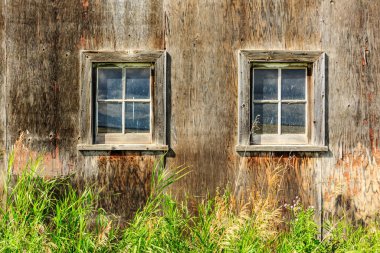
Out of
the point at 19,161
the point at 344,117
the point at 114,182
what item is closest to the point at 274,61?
Answer: the point at 344,117

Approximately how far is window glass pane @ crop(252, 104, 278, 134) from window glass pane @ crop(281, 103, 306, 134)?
0.09 meters

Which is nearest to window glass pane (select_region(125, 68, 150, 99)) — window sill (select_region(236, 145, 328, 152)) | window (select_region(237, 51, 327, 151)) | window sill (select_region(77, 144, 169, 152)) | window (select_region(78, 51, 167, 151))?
window (select_region(78, 51, 167, 151))

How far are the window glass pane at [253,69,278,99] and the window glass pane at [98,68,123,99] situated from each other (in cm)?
155

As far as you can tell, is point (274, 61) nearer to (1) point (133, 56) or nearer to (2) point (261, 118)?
(2) point (261, 118)

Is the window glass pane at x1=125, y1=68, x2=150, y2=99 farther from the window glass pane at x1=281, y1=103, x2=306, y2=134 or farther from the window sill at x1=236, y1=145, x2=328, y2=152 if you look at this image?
the window glass pane at x1=281, y1=103, x2=306, y2=134

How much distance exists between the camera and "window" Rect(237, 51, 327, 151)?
175 inches

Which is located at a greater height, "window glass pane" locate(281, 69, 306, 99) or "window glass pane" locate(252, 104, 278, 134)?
"window glass pane" locate(281, 69, 306, 99)

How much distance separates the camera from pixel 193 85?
14.7 ft

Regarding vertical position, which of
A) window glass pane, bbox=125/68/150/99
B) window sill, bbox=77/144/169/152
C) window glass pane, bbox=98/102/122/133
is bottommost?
window sill, bbox=77/144/169/152

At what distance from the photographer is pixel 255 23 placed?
449 cm

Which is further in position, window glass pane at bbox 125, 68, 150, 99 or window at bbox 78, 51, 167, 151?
window glass pane at bbox 125, 68, 150, 99

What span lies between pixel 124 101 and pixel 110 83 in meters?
0.26

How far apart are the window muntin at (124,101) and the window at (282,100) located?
3.54 feet

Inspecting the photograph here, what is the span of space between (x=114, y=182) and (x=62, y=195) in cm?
59
